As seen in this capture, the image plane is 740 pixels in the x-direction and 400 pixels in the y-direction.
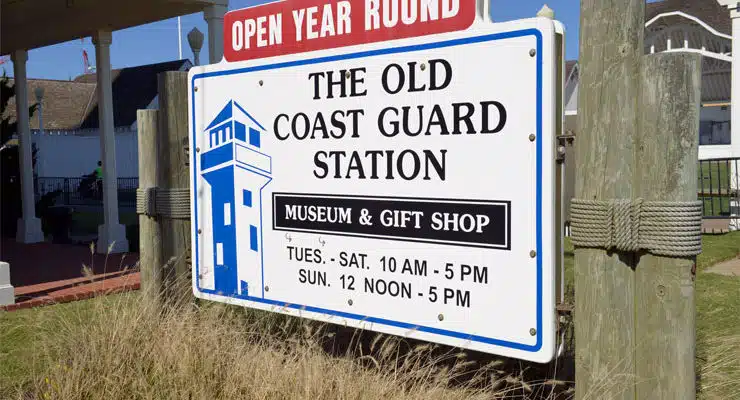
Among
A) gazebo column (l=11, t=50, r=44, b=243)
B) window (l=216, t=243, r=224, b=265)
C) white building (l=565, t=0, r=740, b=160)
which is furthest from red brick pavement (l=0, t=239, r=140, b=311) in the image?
white building (l=565, t=0, r=740, b=160)

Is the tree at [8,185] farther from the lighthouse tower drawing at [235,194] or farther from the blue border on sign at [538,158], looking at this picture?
the blue border on sign at [538,158]

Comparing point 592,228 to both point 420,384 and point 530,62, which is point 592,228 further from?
point 420,384

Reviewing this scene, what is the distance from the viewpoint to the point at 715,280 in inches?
305

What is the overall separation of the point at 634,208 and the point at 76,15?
10.3m

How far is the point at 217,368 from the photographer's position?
12.4 ft

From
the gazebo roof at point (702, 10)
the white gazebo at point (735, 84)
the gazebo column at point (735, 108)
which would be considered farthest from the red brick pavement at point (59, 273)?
the gazebo roof at point (702, 10)

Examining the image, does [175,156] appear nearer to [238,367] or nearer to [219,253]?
[219,253]

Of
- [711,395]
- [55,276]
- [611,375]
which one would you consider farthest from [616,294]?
[55,276]

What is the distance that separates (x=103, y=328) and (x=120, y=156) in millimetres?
32917

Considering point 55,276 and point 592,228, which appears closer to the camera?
point 592,228

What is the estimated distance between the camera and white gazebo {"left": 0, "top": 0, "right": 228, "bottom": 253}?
1023cm

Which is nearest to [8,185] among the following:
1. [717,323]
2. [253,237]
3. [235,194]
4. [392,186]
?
[235,194]

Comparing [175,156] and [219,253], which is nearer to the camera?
[219,253]

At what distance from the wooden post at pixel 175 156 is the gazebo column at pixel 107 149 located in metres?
7.63
